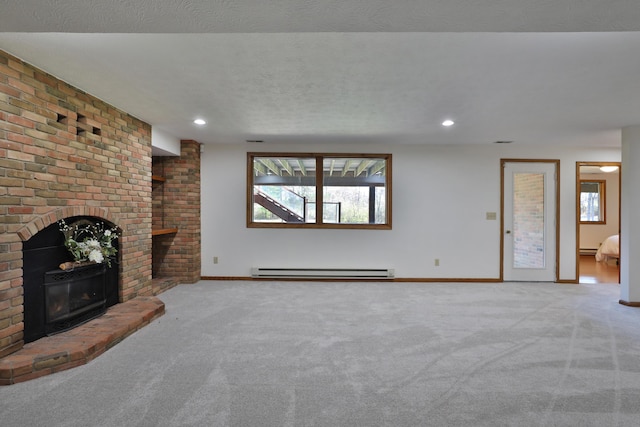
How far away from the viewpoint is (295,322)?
139 inches

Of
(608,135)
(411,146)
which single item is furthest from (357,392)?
(608,135)

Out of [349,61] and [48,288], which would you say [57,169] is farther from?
[349,61]

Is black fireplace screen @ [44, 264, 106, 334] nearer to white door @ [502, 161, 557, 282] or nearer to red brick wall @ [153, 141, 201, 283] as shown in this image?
red brick wall @ [153, 141, 201, 283]

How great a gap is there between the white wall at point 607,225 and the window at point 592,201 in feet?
0.40

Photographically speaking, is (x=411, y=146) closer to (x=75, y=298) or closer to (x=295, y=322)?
(x=295, y=322)

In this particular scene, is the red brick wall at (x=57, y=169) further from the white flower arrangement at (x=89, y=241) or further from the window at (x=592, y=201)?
the window at (x=592, y=201)

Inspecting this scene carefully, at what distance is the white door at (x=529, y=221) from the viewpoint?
5.67m

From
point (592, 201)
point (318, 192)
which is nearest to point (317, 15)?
point (318, 192)

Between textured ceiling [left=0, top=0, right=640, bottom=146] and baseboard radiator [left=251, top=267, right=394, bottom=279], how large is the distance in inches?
90.4

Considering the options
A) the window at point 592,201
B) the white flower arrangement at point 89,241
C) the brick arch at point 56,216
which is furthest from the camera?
the window at point 592,201

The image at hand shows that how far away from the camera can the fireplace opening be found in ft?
8.82

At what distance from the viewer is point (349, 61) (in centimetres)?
250

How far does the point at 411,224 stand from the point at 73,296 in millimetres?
4711

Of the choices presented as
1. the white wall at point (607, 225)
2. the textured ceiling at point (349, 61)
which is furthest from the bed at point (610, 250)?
the textured ceiling at point (349, 61)
